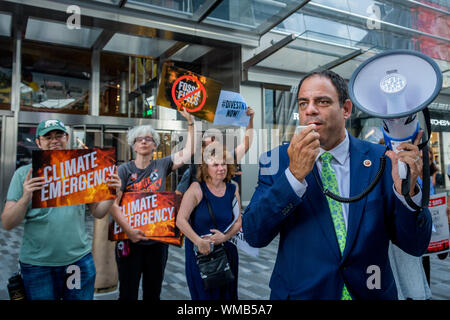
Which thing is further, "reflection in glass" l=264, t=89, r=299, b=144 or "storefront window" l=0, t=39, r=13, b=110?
"reflection in glass" l=264, t=89, r=299, b=144

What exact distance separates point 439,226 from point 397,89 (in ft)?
7.03

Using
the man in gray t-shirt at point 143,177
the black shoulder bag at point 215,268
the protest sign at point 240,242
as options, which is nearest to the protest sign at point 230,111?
the man in gray t-shirt at point 143,177

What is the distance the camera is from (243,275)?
4.37 m

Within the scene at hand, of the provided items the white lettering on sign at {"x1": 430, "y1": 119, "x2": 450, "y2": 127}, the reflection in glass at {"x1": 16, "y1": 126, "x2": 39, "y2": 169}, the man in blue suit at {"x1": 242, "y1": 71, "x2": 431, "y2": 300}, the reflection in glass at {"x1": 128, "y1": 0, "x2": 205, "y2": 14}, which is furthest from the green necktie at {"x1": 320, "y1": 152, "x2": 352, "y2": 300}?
the white lettering on sign at {"x1": 430, "y1": 119, "x2": 450, "y2": 127}

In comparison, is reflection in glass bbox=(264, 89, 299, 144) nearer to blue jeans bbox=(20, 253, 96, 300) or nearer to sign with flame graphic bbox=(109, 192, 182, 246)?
sign with flame graphic bbox=(109, 192, 182, 246)

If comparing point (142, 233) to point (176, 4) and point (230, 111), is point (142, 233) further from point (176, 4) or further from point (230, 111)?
point (176, 4)

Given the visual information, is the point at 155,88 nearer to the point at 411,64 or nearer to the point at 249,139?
the point at 249,139

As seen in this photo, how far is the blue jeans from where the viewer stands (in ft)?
6.54

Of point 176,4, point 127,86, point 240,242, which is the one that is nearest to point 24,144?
point 127,86

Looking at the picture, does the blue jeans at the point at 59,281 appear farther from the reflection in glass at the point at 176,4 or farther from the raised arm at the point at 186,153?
the reflection in glass at the point at 176,4

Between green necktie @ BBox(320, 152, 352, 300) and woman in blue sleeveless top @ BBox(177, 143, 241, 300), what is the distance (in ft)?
4.59

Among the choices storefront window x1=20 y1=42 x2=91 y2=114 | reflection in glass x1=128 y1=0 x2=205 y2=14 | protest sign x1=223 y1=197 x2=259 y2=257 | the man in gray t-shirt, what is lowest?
protest sign x1=223 y1=197 x2=259 y2=257

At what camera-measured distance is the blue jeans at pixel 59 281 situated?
78.5 inches

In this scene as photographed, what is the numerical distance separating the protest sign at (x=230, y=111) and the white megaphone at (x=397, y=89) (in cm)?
182
